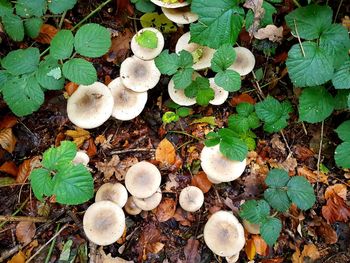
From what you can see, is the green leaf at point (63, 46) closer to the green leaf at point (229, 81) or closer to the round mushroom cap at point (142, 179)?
the round mushroom cap at point (142, 179)

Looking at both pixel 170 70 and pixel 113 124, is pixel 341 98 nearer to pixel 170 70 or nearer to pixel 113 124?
pixel 170 70

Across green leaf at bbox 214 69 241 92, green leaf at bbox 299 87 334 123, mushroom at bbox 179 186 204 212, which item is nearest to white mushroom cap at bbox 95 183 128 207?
mushroom at bbox 179 186 204 212

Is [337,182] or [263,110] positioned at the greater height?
[263,110]

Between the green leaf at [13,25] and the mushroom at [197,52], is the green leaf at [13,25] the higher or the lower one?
the higher one

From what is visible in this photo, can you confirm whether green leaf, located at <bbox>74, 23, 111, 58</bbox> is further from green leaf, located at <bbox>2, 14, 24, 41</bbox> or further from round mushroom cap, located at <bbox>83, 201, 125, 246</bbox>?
round mushroom cap, located at <bbox>83, 201, 125, 246</bbox>

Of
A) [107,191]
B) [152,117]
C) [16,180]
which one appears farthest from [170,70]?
[16,180]

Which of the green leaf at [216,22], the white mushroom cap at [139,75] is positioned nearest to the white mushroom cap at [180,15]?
the green leaf at [216,22]

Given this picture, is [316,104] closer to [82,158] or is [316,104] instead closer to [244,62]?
[244,62]
